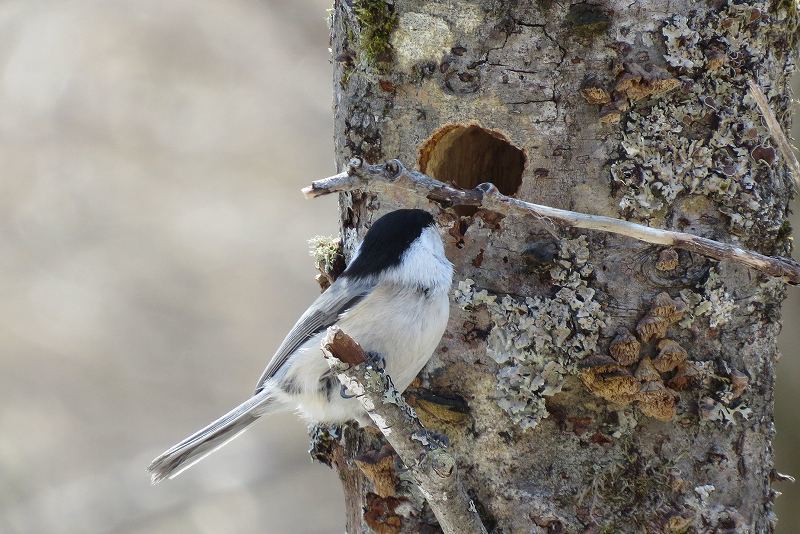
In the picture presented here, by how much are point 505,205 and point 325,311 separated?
0.68m

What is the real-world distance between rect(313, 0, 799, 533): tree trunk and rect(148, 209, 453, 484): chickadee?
0.10 m

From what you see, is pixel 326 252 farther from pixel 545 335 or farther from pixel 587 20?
pixel 587 20

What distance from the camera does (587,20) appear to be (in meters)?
2.06

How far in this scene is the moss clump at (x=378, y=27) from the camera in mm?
2195

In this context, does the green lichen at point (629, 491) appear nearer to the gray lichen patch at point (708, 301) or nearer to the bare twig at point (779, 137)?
the gray lichen patch at point (708, 301)

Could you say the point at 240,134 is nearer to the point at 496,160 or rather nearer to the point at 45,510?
the point at 45,510

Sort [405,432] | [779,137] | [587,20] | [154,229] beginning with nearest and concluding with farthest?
[405,432] → [779,137] → [587,20] → [154,229]

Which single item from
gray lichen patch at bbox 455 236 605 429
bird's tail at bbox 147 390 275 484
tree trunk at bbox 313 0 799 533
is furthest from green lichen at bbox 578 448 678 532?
bird's tail at bbox 147 390 275 484

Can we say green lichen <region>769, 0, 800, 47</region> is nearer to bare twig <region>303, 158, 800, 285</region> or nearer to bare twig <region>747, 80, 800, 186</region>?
bare twig <region>747, 80, 800, 186</region>

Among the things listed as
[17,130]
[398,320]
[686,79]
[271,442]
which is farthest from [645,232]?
[17,130]

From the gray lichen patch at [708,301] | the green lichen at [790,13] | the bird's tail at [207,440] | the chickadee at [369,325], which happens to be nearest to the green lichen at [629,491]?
the gray lichen patch at [708,301]

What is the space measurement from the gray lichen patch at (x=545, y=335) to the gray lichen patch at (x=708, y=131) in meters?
0.20

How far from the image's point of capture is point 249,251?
5922 mm

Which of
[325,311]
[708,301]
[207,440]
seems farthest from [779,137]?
[207,440]
